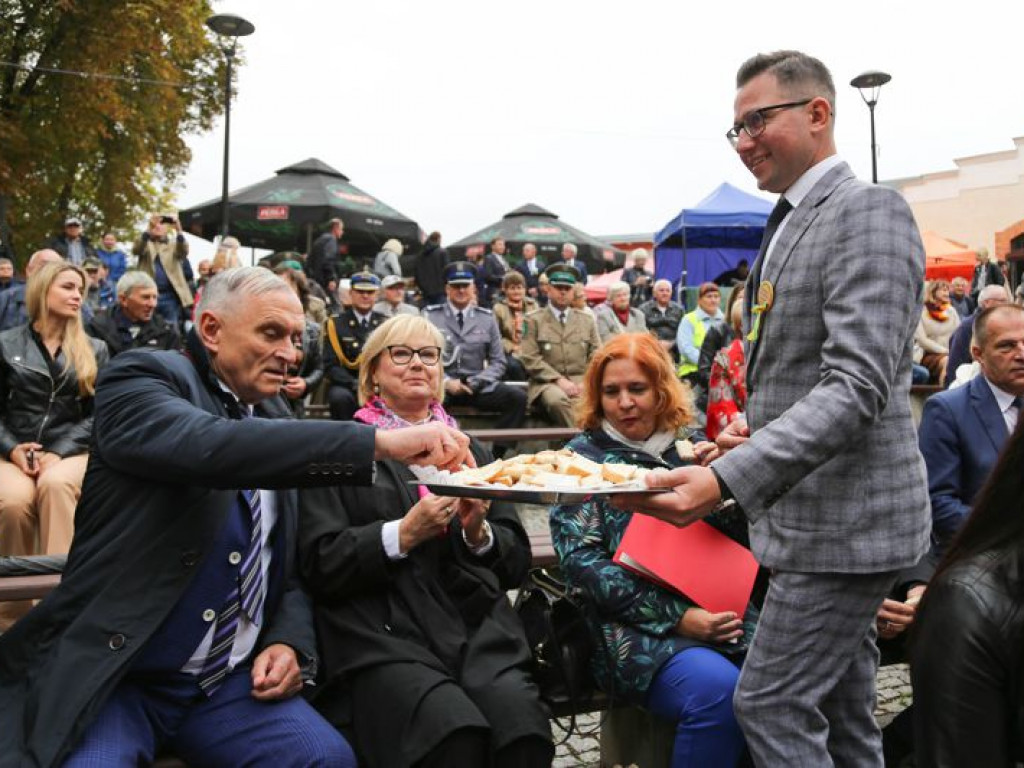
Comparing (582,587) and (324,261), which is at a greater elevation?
(324,261)

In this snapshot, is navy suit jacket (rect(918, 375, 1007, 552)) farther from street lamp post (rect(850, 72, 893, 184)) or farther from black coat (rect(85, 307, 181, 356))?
street lamp post (rect(850, 72, 893, 184))

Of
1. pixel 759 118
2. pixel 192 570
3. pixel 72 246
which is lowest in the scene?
pixel 192 570

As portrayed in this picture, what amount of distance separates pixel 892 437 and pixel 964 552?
69 centimetres

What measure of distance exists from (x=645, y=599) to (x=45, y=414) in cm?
368

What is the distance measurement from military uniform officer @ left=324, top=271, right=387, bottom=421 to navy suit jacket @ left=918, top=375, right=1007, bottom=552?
5339 millimetres

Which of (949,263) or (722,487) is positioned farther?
(949,263)

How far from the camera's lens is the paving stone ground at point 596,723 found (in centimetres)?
389

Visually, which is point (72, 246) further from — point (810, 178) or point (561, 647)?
point (810, 178)

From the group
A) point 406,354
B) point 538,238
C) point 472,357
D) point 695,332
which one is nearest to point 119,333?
point 472,357

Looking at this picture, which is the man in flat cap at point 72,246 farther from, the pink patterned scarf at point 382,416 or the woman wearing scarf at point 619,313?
the pink patterned scarf at point 382,416

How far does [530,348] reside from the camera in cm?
927

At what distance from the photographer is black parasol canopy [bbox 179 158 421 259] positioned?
48.7 feet

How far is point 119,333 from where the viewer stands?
→ 780 cm

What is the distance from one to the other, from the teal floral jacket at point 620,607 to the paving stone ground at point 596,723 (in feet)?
2.22
